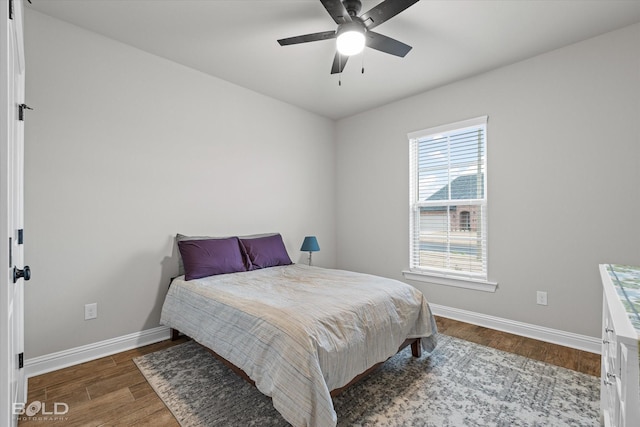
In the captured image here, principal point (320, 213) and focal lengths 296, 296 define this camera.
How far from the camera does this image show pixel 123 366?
7.83 ft

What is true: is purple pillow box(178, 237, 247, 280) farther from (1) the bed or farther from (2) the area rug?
(2) the area rug

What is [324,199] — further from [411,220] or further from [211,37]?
[211,37]

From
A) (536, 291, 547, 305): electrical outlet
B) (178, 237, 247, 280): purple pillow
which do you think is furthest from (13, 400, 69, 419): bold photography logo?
(536, 291, 547, 305): electrical outlet

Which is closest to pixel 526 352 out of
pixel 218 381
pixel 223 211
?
pixel 218 381

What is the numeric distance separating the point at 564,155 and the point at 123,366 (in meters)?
4.28

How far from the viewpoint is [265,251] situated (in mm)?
3453

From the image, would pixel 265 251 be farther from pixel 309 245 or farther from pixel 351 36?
pixel 351 36

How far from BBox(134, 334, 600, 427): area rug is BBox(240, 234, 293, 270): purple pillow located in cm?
108

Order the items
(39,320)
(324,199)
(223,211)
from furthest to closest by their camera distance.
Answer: (324,199) < (223,211) < (39,320)

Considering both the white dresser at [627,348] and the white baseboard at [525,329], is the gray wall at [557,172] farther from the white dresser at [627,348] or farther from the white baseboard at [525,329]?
the white dresser at [627,348]

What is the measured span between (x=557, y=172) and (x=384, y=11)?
2244 mm

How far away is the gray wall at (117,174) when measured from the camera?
2.32 m

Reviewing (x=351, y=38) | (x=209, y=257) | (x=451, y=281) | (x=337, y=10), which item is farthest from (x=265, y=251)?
(x=337, y=10)

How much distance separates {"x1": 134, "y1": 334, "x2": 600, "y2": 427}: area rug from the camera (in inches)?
68.4
